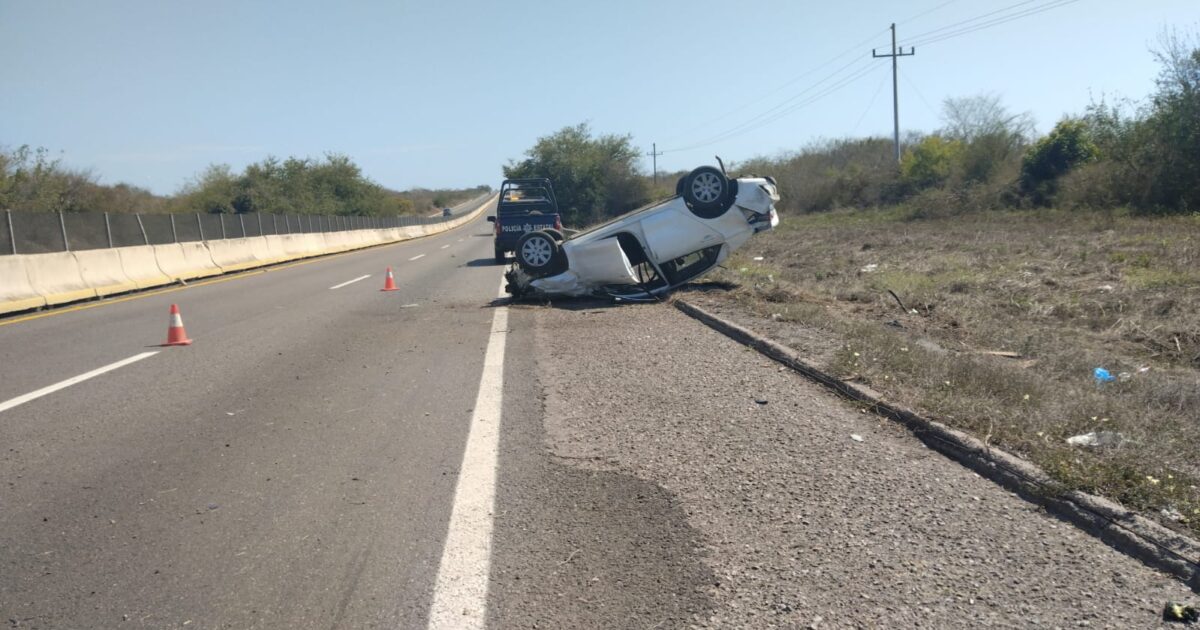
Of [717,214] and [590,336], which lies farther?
[717,214]

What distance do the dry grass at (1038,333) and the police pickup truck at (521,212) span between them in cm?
583

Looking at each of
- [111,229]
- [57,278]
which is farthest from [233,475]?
[111,229]

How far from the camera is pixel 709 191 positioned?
13.5m

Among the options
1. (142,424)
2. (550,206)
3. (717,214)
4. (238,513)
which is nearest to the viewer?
(238,513)

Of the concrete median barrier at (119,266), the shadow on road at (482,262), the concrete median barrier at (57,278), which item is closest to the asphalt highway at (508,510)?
the concrete median barrier at (119,266)

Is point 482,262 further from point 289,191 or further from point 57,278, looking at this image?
point 289,191

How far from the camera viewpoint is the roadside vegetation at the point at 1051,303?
571 cm

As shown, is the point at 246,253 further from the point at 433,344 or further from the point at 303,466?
the point at 303,466

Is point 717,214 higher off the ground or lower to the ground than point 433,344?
higher

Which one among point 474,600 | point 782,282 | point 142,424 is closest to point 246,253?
point 782,282

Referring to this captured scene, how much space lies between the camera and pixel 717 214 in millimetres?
13570

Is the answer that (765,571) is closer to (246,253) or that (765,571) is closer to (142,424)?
(142,424)

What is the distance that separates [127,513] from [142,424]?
87.7 inches

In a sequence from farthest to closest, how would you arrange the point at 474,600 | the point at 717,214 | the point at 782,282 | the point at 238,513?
1. the point at 782,282
2. the point at 717,214
3. the point at 238,513
4. the point at 474,600
